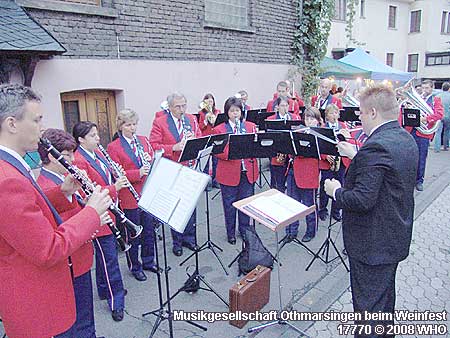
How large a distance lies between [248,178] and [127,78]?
122 inches

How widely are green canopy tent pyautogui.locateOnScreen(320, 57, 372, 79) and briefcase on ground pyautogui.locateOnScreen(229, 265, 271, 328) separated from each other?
33.4ft

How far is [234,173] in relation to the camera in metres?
4.98

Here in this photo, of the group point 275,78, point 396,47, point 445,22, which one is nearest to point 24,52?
point 275,78

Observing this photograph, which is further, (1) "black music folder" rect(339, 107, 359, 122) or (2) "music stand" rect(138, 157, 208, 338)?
(1) "black music folder" rect(339, 107, 359, 122)

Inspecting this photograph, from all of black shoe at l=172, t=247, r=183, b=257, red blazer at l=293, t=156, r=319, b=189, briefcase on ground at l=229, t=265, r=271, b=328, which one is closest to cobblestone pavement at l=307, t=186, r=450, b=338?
briefcase on ground at l=229, t=265, r=271, b=328

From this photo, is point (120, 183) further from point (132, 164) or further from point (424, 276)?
point (424, 276)

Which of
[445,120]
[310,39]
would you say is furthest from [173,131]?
[445,120]

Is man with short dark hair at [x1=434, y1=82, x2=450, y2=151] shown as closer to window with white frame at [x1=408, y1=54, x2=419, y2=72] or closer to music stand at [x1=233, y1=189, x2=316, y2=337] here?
music stand at [x1=233, y1=189, x2=316, y2=337]

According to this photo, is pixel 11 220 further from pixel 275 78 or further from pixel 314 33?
pixel 314 33

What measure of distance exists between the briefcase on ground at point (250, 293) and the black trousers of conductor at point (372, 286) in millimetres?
1075

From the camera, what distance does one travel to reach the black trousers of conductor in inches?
105

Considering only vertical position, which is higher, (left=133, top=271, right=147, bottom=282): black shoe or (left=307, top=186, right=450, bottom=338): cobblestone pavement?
(left=133, top=271, right=147, bottom=282): black shoe

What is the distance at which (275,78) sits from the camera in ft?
34.4

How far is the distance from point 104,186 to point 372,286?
2.45m
